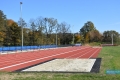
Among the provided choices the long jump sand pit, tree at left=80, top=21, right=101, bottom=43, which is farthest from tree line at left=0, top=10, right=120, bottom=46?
the long jump sand pit

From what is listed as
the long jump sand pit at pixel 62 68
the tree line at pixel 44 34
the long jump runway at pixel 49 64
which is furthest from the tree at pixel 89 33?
the long jump sand pit at pixel 62 68

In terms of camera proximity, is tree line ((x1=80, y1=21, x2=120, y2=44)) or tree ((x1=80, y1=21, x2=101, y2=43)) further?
tree ((x1=80, y1=21, x2=101, y2=43))

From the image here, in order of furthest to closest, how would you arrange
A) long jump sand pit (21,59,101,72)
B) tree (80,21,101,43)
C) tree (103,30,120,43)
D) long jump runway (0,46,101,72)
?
tree (80,21,101,43) < tree (103,30,120,43) < long jump runway (0,46,101,72) < long jump sand pit (21,59,101,72)

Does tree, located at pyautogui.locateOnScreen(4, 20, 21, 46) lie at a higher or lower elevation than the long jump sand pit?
higher

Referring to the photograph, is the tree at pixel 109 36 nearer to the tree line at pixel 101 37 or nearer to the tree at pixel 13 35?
the tree line at pixel 101 37

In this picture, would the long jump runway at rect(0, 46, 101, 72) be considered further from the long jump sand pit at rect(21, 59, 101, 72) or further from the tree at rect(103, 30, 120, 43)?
the tree at rect(103, 30, 120, 43)

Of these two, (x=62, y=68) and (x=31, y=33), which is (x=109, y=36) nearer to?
(x=31, y=33)

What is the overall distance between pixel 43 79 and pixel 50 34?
94.0 m

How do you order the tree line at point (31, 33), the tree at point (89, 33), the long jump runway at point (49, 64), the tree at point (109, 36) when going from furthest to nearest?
the tree at point (89, 33) < the tree at point (109, 36) < the tree line at point (31, 33) < the long jump runway at point (49, 64)

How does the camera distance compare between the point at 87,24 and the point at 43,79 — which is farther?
the point at 87,24

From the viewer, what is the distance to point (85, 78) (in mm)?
10289

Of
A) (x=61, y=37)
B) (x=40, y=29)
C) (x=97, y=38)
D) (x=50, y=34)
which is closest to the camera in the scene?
(x=40, y=29)

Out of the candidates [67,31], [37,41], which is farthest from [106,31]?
[37,41]

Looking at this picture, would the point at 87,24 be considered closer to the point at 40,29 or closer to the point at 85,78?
the point at 40,29
